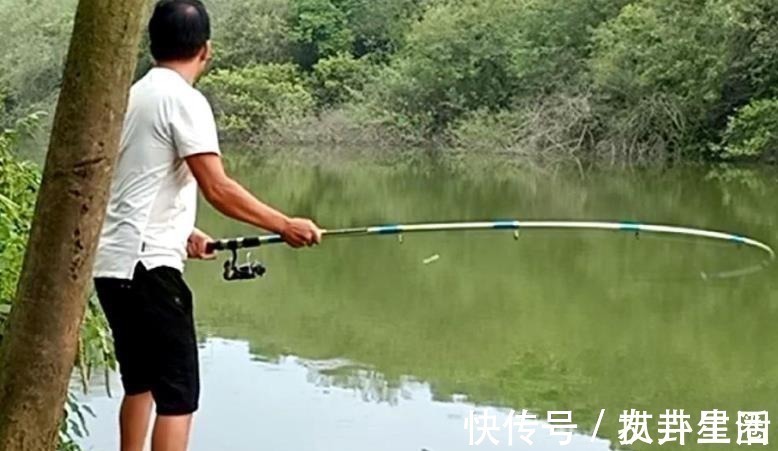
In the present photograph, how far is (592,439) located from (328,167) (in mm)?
17916

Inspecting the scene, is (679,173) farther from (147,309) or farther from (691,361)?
(147,309)

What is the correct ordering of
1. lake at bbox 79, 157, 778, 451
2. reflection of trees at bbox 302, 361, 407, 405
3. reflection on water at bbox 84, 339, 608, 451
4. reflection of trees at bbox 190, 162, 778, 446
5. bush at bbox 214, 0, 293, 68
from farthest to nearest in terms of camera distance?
bush at bbox 214, 0, 293, 68
reflection of trees at bbox 190, 162, 778, 446
reflection of trees at bbox 302, 361, 407, 405
lake at bbox 79, 157, 778, 451
reflection on water at bbox 84, 339, 608, 451

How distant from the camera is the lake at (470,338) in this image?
5.84 meters

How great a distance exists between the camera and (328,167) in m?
23.4

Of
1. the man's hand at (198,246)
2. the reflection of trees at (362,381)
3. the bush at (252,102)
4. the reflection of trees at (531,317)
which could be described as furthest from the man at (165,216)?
the bush at (252,102)

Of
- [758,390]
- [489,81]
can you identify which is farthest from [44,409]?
[489,81]

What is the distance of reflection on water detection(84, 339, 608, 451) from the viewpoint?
17.7 feet

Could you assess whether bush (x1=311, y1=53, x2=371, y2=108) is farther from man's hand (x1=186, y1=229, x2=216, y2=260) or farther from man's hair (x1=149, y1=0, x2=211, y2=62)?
man's hair (x1=149, y1=0, x2=211, y2=62)

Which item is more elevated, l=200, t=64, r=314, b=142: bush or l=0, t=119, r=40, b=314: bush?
l=200, t=64, r=314, b=142: bush

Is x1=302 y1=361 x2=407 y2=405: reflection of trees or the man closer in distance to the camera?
the man

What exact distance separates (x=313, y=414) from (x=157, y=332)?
3.72 m

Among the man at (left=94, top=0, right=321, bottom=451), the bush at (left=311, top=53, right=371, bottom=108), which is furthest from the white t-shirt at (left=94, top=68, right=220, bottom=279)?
the bush at (left=311, top=53, right=371, bottom=108)

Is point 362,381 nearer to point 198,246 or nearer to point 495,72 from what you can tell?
point 198,246

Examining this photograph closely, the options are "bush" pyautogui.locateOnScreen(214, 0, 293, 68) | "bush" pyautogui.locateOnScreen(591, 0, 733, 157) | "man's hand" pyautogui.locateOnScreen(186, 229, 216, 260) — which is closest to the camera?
"man's hand" pyautogui.locateOnScreen(186, 229, 216, 260)
